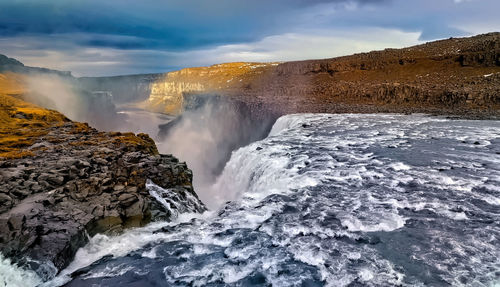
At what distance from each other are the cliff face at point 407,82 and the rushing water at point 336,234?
2086 centimetres

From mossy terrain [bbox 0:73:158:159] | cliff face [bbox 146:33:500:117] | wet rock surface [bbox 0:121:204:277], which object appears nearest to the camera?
wet rock surface [bbox 0:121:204:277]

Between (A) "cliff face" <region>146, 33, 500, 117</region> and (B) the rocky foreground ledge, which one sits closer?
(B) the rocky foreground ledge

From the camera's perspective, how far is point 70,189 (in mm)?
9062

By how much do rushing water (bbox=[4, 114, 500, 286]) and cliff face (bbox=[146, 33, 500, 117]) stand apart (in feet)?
68.4

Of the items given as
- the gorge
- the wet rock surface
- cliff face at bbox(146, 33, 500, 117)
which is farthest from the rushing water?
cliff face at bbox(146, 33, 500, 117)

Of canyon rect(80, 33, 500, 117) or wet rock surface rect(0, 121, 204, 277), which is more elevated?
canyon rect(80, 33, 500, 117)

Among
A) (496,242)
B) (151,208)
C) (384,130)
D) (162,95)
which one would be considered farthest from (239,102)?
(162,95)

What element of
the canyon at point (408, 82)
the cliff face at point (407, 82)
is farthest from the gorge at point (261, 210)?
the cliff face at point (407, 82)

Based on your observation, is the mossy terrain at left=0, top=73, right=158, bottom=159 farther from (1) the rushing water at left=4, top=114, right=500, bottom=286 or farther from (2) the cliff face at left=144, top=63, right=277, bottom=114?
(2) the cliff face at left=144, top=63, right=277, bottom=114

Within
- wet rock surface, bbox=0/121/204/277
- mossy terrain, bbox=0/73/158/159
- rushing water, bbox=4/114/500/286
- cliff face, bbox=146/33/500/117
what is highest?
cliff face, bbox=146/33/500/117

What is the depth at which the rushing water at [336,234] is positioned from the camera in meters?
6.50

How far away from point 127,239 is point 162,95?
166 meters

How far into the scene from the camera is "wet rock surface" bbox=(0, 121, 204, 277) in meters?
6.96

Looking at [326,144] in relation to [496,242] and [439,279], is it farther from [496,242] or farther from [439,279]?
[439,279]
